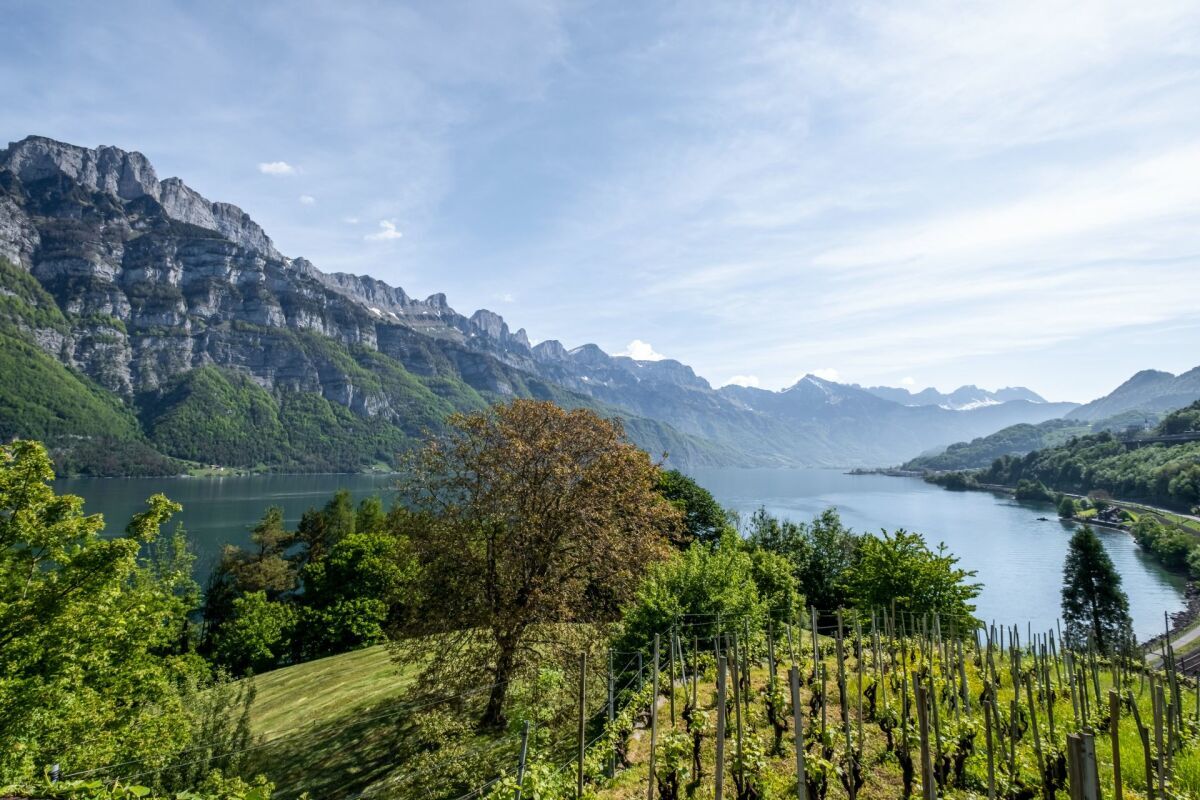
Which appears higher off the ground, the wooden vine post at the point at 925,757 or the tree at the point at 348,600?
the wooden vine post at the point at 925,757

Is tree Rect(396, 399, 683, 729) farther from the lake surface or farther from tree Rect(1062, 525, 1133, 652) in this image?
the lake surface

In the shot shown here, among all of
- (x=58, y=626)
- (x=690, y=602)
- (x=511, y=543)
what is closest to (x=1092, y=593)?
(x=690, y=602)

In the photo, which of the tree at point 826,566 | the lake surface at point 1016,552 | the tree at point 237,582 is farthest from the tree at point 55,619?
the lake surface at point 1016,552

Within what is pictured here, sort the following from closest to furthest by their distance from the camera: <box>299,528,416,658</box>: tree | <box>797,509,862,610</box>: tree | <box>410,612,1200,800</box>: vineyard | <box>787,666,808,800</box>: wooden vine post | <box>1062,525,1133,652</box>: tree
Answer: <box>787,666,808,800</box>: wooden vine post < <box>410,612,1200,800</box>: vineyard < <box>299,528,416,658</box>: tree < <box>797,509,862,610</box>: tree < <box>1062,525,1133,652</box>: tree

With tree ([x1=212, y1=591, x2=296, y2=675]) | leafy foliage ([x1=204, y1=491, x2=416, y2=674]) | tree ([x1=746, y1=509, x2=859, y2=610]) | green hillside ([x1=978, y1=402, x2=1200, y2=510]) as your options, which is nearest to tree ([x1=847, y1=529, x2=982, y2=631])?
tree ([x1=746, y1=509, x2=859, y2=610])

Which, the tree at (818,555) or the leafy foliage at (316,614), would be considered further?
the tree at (818,555)

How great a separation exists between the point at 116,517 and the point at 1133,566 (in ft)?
652

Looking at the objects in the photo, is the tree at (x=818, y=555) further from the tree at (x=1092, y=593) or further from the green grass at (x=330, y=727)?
the green grass at (x=330, y=727)

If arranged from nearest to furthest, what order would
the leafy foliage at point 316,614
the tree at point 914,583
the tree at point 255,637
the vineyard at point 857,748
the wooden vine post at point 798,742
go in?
the wooden vine post at point 798,742 → the vineyard at point 857,748 → the tree at point 914,583 → the tree at point 255,637 → the leafy foliage at point 316,614

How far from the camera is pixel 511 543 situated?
19281mm

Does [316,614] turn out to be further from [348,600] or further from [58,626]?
[58,626]

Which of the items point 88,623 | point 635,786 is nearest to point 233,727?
point 88,623

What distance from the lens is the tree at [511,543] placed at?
1867 centimetres

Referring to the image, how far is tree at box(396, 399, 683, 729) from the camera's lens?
18.7 metres
